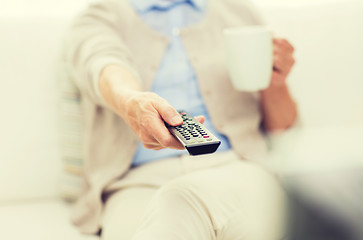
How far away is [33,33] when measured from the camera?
3.03ft

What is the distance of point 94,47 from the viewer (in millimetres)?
800

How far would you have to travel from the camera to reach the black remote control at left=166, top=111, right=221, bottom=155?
49 cm

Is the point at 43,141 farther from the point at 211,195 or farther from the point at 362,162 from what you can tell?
the point at 362,162

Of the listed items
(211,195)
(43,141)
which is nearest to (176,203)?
(211,195)

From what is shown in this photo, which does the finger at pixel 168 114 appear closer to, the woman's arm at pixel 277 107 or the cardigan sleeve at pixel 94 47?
the cardigan sleeve at pixel 94 47

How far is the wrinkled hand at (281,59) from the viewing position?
83cm

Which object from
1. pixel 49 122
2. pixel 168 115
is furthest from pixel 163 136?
pixel 49 122

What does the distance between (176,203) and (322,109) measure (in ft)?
1.86

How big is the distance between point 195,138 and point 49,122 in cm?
52

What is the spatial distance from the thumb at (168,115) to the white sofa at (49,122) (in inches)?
14.6

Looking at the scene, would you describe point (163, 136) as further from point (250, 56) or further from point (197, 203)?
point (250, 56)

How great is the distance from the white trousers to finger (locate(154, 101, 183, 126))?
145 millimetres

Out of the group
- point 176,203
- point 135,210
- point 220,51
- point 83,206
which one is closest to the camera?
point 176,203

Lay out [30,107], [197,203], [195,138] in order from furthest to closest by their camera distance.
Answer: [30,107], [197,203], [195,138]
